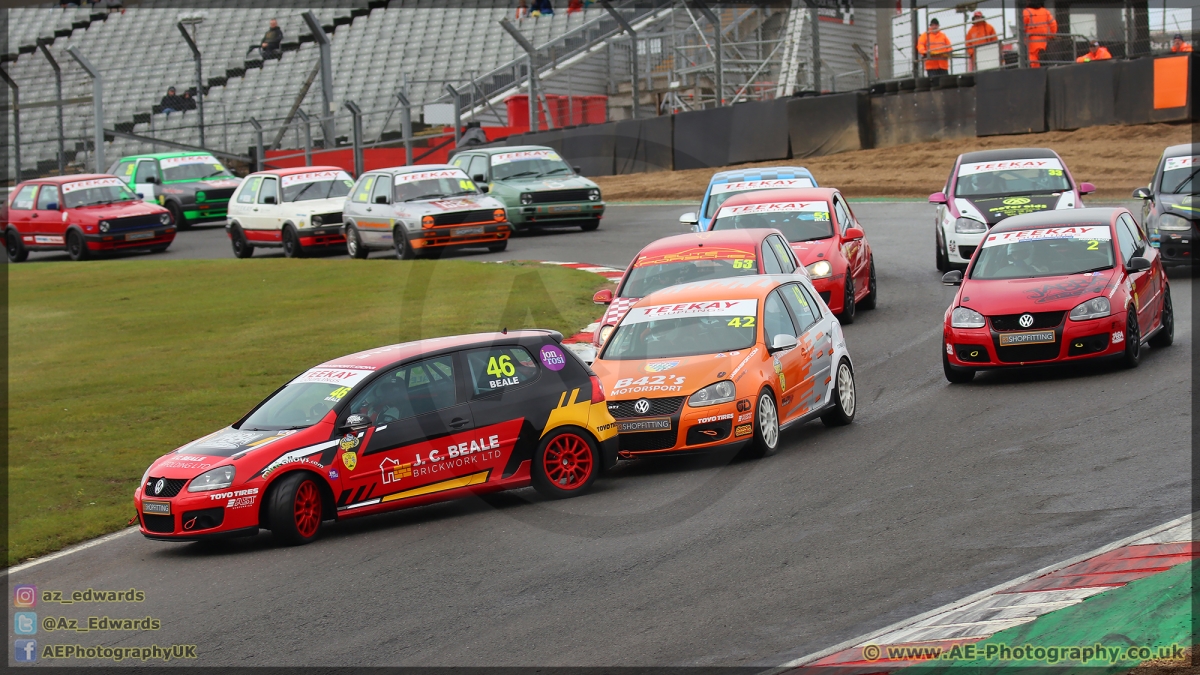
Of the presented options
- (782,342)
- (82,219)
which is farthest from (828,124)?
(782,342)

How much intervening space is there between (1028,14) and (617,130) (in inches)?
420

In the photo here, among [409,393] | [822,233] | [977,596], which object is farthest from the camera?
[822,233]

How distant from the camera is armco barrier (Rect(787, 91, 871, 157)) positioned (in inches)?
1198

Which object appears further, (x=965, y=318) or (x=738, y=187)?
(x=738, y=187)

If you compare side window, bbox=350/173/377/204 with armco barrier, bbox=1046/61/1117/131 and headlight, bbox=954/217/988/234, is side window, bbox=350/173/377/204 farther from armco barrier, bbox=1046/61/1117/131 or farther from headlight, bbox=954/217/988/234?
armco barrier, bbox=1046/61/1117/131

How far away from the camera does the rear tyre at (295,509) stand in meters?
9.20

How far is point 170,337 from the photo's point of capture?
1809 cm

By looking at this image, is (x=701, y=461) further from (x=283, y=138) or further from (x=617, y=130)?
(x=283, y=138)

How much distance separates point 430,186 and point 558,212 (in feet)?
9.46

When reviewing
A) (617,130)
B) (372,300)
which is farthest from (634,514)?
(617,130)

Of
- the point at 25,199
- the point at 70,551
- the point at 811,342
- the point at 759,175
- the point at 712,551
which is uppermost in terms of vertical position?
the point at 25,199

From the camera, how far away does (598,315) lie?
17766mm

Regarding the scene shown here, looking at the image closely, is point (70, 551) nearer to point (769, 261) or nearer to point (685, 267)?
point (685, 267)

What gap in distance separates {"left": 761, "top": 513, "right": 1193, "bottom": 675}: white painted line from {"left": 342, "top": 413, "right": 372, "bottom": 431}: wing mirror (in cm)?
469
